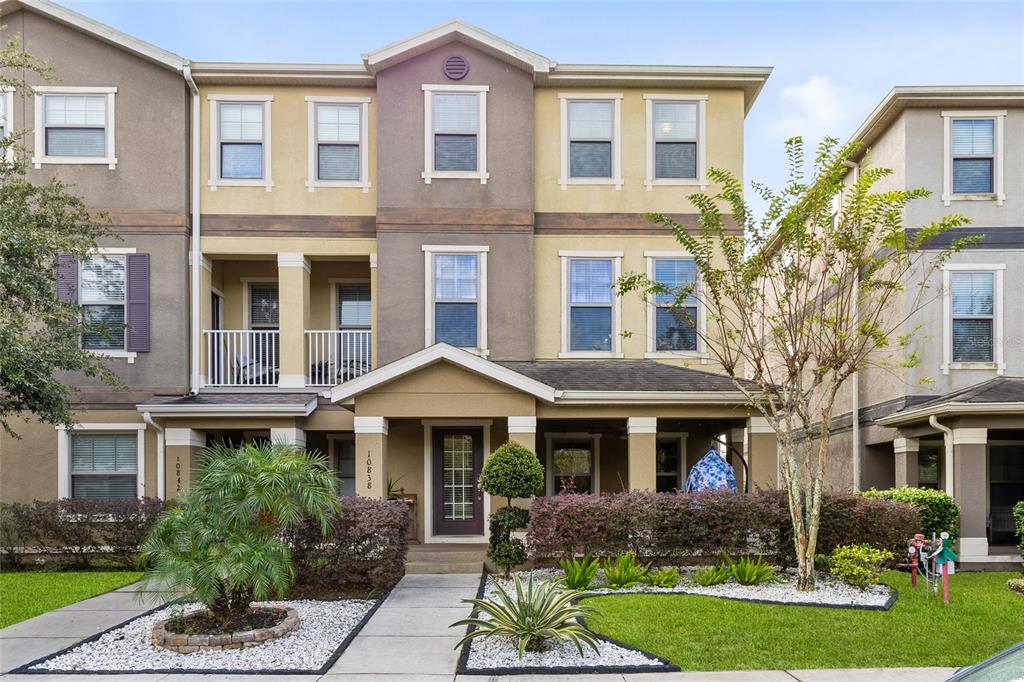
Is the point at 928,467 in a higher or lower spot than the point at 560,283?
lower

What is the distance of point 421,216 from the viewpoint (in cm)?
1591

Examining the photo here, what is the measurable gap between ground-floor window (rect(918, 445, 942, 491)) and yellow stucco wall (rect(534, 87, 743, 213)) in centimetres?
692

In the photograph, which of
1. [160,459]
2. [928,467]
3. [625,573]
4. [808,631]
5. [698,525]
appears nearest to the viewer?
[808,631]

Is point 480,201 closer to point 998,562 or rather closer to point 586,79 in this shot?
point 586,79

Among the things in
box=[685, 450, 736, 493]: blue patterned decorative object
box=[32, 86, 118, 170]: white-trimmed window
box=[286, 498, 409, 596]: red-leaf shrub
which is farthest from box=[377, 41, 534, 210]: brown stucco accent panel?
box=[286, 498, 409, 596]: red-leaf shrub

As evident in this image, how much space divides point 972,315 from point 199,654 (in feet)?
45.1

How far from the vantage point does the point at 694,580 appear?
1173 centimetres

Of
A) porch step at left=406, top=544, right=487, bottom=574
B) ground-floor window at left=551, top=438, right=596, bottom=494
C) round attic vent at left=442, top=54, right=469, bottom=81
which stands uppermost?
round attic vent at left=442, top=54, right=469, bottom=81

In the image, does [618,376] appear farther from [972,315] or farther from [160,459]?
[160,459]

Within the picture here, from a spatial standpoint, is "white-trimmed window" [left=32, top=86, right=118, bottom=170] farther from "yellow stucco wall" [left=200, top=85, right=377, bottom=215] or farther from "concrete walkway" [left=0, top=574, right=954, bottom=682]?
"concrete walkway" [left=0, top=574, right=954, bottom=682]

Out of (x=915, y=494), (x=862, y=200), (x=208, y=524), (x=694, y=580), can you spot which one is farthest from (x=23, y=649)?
(x=915, y=494)

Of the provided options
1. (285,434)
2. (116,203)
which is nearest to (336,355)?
(285,434)

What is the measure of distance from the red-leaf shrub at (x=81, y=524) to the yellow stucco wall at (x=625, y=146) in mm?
8636

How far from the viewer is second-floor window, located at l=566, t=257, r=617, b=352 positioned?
16.2 metres
